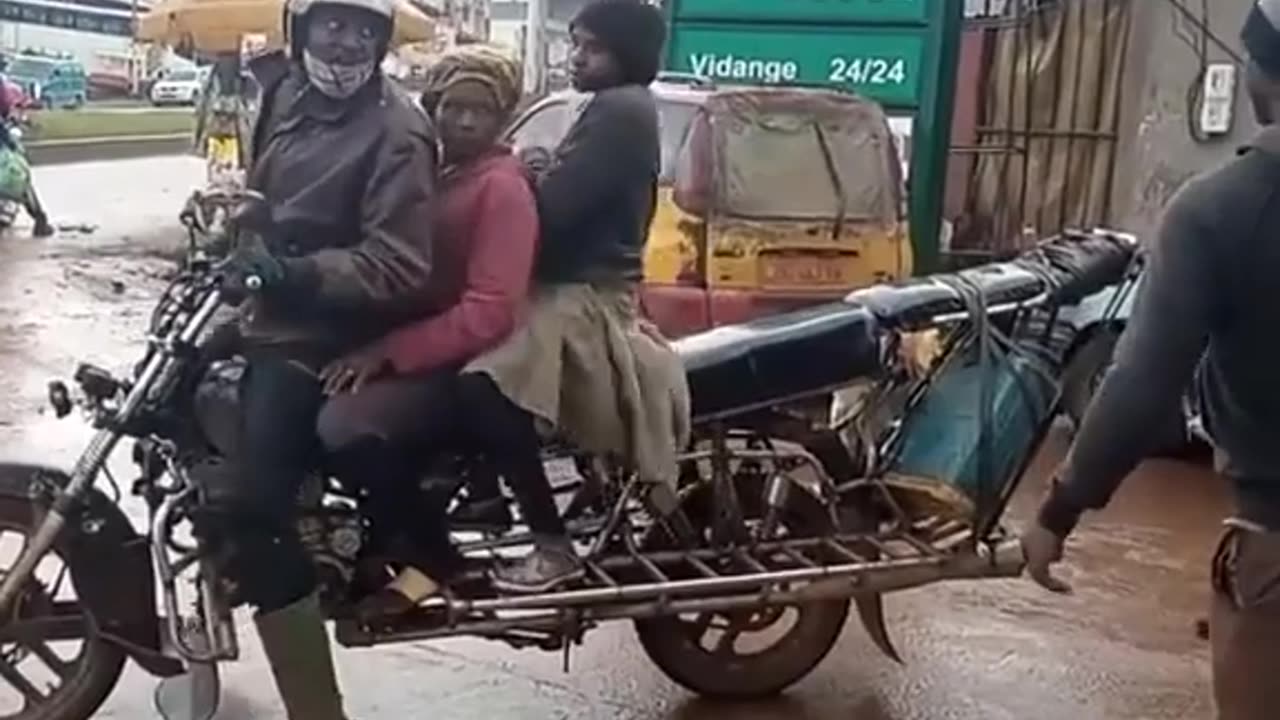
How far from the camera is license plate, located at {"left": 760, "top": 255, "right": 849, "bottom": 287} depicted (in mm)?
9266

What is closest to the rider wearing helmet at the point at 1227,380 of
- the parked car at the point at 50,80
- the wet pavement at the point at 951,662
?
the wet pavement at the point at 951,662

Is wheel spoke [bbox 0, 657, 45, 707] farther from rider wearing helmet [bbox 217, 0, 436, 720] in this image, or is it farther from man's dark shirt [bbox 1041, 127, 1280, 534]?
man's dark shirt [bbox 1041, 127, 1280, 534]

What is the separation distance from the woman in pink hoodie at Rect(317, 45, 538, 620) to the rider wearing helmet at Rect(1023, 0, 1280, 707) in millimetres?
1644

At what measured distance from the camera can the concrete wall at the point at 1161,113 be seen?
1147 centimetres

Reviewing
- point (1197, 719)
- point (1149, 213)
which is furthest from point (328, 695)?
point (1149, 213)

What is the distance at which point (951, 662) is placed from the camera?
20.4ft

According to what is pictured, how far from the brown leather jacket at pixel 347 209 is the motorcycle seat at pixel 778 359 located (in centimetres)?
91

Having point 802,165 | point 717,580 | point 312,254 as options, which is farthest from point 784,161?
point 312,254

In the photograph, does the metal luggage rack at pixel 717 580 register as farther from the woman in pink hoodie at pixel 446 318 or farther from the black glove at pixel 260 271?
the black glove at pixel 260 271

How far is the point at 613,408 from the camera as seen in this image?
465cm

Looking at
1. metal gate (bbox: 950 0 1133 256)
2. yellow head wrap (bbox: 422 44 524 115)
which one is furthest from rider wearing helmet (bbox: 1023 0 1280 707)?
metal gate (bbox: 950 0 1133 256)

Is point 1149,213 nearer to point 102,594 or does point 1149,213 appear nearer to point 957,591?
point 957,591

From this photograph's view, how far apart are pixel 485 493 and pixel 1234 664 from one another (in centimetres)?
214

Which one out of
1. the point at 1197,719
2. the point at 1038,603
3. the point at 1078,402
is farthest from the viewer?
the point at 1078,402
